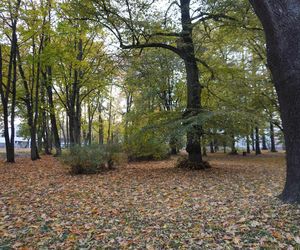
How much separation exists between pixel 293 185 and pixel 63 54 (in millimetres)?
12838

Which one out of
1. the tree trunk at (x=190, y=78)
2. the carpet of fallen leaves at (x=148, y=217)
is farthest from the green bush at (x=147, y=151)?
the carpet of fallen leaves at (x=148, y=217)

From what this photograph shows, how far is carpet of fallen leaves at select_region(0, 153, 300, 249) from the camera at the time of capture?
142 inches

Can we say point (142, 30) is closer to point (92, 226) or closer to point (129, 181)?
point (129, 181)

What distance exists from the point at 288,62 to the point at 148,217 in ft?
10.9

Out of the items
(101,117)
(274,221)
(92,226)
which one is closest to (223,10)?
(274,221)

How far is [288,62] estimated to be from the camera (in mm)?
4262

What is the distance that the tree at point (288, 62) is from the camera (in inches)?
166

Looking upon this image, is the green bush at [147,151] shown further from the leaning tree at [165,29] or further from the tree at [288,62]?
the tree at [288,62]

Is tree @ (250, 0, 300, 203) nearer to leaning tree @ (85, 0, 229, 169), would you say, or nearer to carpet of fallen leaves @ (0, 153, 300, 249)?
carpet of fallen leaves @ (0, 153, 300, 249)

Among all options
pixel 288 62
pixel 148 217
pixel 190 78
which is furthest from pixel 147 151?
pixel 288 62

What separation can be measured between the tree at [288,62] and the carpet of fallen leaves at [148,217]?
0.76 m

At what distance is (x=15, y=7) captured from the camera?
12570mm

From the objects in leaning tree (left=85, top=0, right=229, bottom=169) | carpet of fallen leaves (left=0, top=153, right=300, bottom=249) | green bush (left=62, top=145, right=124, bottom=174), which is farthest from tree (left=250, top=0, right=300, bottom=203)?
green bush (left=62, top=145, right=124, bottom=174)

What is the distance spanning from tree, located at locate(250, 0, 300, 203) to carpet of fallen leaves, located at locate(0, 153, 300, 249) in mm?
759
